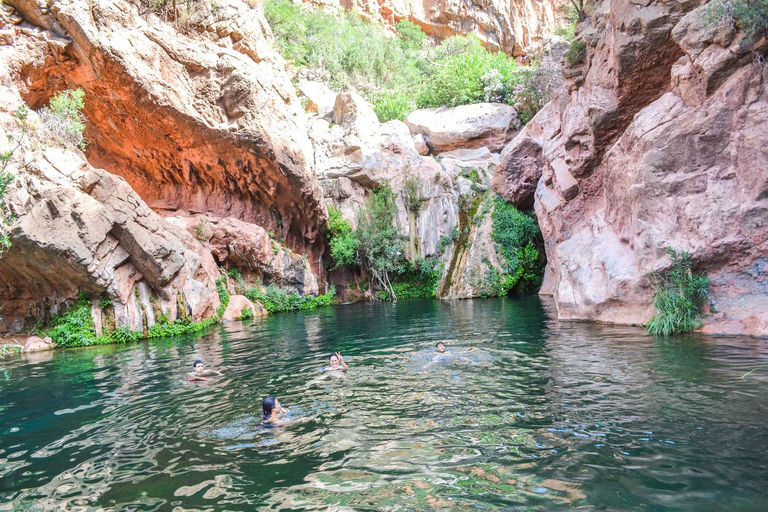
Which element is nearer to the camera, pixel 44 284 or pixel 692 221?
pixel 692 221

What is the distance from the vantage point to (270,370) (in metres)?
11.0

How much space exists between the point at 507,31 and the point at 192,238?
59.8 metres

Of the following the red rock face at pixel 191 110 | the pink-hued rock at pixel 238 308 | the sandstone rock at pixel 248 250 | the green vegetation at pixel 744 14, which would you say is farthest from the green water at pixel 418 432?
the red rock face at pixel 191 110

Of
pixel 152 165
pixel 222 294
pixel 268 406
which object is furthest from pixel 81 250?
pixel 268 406

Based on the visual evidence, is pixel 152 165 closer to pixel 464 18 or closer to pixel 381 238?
pixel 381 238

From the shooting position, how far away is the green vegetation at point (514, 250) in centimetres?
2797

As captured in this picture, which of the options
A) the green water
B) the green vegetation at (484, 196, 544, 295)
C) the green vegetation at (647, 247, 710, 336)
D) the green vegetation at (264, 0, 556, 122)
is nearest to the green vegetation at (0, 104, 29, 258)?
the green water

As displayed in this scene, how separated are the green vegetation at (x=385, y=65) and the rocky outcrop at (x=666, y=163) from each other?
20.2m

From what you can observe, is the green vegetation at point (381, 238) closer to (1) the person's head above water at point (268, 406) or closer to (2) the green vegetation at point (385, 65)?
(2) the green vegetation at point (385, 65)

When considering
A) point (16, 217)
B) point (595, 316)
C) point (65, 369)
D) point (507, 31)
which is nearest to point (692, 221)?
point (595, 316)

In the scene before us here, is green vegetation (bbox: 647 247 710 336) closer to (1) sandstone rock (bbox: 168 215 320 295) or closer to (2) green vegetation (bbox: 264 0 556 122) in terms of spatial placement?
Result: (1) sandstone rock (bbox: 168 215 320 295)

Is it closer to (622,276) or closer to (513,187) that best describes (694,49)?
(622,276)

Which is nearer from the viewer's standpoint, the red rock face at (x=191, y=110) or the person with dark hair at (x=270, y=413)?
the person with dark hair at (x=270, y=413)

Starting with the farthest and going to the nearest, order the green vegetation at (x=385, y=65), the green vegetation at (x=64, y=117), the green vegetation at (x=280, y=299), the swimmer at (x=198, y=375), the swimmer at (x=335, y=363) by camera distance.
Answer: the green vegetation at (x=385, y=65) < the green vegetation at (x=280, y=299) < the green vegetation at (x=64, y=117) < the swimmer at (x=198, y=375) < the swimmer at (x=335, y=363)
